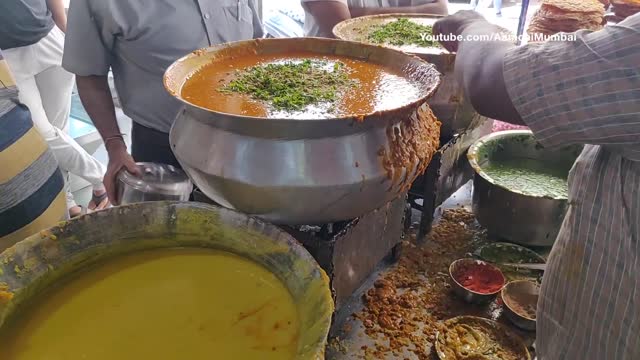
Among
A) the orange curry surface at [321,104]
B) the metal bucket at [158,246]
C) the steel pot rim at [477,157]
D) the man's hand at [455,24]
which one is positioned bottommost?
the steel pot rim at [477,157]

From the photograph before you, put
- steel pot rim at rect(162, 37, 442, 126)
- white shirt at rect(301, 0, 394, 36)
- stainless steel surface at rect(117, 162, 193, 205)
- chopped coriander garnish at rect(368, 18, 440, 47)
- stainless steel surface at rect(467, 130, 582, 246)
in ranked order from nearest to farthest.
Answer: steel pot rim at rect(162, 37, 442, 126) < stainless steel surface at rect(117, 162, 193, 205) < stainless steel surface at rect(467, 130, 582, 246) < chopped coriander garnish at rect(368, 18, 440, 47) < white shirt at rect(301, 0, 394, 36)

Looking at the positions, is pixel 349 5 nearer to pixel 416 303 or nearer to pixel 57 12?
pixel 416 303

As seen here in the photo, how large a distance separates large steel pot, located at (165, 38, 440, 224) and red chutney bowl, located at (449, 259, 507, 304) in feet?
2.47

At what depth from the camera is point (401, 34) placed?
2.21m

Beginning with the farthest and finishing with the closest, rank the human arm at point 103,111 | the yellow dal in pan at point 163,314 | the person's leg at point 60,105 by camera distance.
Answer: the person's leg at point 60,105, the human arm at point 103,111, the yellow dal in pan at point 163,314

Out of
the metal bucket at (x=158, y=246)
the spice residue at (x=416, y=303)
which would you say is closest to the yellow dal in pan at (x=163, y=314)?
the metal bucket at (x=158, y=246)

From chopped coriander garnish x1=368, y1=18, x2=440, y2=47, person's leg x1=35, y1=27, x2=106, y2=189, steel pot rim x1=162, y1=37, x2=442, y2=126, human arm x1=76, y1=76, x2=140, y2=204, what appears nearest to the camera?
steel pot rim x1=162, y1=37, x2=442, y2=126

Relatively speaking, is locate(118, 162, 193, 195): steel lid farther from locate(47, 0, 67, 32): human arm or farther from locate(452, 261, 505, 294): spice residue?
locate(47, 0, 67, 32): human arm

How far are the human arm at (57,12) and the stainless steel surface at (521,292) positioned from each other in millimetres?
3466

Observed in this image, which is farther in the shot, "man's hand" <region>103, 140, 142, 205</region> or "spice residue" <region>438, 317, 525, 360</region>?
"man's hand" <region>103, 140, 142, 205</region>

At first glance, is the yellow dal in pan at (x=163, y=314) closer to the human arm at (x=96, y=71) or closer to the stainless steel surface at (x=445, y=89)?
the human arm at (x=96, y=71)

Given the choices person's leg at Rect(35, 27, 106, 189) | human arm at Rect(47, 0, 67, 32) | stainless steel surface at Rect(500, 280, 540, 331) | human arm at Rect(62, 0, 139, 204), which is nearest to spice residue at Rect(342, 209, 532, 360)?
stainless steel surface at Rect(500, 280, 540, 331)

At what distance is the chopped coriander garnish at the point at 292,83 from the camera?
47.3 inches

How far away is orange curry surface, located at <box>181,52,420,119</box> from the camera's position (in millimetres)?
1142
